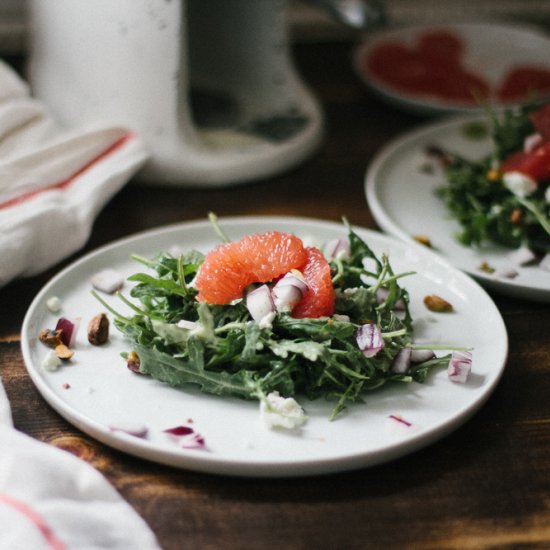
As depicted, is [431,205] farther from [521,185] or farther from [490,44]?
[490,44]

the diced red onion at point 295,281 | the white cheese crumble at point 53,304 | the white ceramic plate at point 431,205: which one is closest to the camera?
the diced red onion at point 295,281

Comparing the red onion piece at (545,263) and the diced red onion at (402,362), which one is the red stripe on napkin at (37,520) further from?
the red onion piece at (545,263)

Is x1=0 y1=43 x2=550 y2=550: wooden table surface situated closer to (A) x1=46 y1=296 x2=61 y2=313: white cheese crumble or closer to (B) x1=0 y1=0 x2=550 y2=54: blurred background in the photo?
(A) x1=46 y1=296 x2=61 y2=313: white cheese crumble

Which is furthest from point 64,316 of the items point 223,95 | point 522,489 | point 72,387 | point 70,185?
point 223,95

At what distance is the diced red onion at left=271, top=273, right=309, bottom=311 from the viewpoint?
36.0 inches

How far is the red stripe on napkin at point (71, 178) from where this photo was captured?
1.16 m

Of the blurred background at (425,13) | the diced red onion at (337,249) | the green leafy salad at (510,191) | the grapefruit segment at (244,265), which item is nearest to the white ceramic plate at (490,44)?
the blurred background at (425,13)

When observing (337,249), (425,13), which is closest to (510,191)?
(337,249)

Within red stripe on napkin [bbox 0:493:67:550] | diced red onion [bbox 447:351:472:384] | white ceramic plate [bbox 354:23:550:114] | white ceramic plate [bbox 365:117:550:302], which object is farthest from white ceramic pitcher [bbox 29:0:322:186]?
red stripe on napkin [bbox 0:493:67:550]

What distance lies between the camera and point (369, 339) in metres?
0.91

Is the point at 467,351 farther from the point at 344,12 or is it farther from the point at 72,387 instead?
the point at 344,12

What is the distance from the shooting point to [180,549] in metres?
0.77

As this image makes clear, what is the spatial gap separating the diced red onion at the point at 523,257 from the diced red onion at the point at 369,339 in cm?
35

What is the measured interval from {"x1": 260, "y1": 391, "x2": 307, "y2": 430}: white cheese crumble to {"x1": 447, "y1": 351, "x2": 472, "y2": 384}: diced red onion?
6.7 inches
